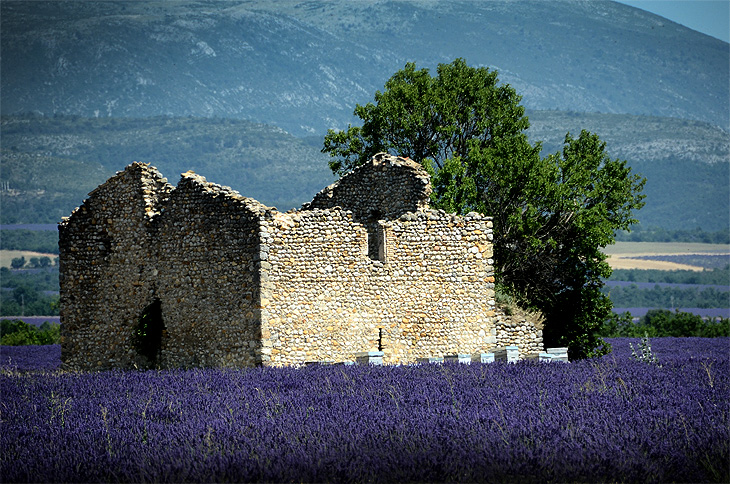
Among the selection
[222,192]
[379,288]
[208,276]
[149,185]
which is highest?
[149,185]

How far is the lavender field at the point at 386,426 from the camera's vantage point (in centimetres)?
940

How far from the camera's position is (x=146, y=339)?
19906 millimetres

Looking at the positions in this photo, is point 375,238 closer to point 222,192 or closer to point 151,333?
point 222,192

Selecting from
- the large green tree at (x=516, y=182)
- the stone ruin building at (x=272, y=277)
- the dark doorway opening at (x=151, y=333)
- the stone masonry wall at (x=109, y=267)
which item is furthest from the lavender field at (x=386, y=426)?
the large green tree at (x=516, y=182)

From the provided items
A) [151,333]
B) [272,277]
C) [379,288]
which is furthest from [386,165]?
[151,333]

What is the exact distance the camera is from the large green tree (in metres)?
24.6

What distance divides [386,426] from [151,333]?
32.9 feet

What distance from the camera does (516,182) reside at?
80.4 ft

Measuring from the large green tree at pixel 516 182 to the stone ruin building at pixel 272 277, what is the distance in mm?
4077

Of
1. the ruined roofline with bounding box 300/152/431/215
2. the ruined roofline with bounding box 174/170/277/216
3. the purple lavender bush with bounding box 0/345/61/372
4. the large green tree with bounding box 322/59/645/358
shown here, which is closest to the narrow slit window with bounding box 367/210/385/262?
the ruined roofline with bounding box 300/152/431/215

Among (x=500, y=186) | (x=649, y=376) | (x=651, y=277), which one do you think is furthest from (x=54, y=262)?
(x=649, y=376)

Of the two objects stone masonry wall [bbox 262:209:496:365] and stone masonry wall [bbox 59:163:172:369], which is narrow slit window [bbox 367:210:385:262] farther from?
stone masonry wall [bbox 59:163:172:369]

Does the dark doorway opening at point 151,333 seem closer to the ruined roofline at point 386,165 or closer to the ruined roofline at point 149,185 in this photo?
the ruined roofline at point 149,185

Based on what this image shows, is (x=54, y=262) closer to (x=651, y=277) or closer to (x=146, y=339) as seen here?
(x=651, y=277)
